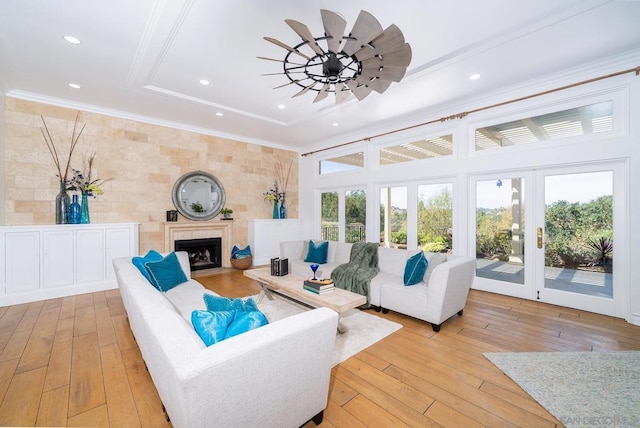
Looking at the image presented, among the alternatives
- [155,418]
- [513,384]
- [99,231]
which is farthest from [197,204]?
[513,384]

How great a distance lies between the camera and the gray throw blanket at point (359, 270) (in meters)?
3.55

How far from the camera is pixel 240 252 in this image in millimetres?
5926

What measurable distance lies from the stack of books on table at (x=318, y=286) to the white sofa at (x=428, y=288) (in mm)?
818

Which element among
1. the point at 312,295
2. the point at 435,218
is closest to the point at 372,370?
the point at 312,295

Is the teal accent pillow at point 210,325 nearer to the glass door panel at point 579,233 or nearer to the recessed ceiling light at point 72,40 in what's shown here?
the recessed ceiling light at point 72,40

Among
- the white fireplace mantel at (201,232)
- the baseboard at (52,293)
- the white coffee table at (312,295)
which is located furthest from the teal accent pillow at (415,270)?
the baseboard at (52,293)

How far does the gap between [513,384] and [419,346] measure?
0.76 meters

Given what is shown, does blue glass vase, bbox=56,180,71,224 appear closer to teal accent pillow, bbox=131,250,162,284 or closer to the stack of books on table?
teal accent pillow, bbox=131,250,162,284

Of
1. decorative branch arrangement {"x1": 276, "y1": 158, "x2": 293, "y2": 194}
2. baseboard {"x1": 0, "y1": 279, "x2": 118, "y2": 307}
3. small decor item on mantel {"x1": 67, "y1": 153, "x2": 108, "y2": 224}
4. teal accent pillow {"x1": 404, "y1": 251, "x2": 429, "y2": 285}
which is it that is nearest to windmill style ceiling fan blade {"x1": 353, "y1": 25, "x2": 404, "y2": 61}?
teal accent pillow {"x1": 404, "y1": 251, "x2": 429, "y2": 285}

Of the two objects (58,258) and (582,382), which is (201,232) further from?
(582,382)

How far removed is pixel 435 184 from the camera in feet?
15.8

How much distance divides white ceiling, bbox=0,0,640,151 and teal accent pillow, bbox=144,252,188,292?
2.41 metres

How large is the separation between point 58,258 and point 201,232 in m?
2.20

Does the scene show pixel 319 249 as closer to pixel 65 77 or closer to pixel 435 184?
pixel 435 184
